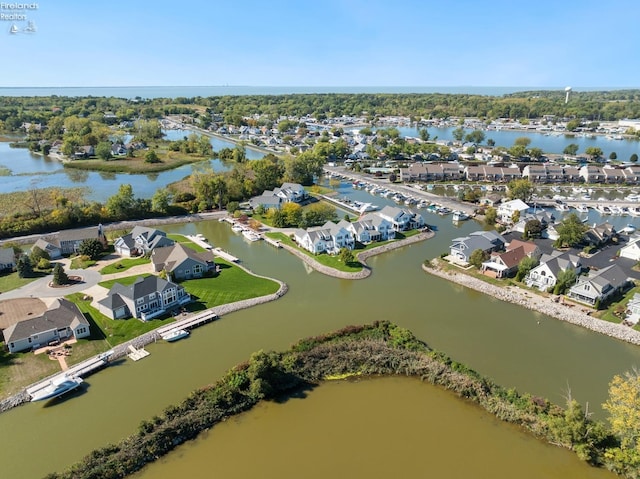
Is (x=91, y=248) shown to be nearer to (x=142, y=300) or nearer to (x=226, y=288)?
(x=142, y=300)

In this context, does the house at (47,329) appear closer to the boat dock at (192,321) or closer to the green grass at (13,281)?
the boat dock at (192,321)

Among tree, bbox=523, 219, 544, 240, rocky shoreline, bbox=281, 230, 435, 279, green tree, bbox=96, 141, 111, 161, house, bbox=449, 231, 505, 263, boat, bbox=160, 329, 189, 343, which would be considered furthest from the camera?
green tree, bbox=96, 141, 111, 161

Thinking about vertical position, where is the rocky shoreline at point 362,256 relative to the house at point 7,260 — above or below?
below

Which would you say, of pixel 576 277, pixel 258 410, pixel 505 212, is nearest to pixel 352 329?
pixel 258 410

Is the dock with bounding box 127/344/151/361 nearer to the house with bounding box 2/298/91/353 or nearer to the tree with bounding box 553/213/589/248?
the house with bounding box 2/298/91/353

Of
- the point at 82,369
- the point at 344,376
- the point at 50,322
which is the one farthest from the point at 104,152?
the point at 344,376

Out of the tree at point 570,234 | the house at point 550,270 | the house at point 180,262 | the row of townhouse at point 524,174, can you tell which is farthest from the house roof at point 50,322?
the row of townhouse at point 524,174

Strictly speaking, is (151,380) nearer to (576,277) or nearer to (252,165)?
(576,277)

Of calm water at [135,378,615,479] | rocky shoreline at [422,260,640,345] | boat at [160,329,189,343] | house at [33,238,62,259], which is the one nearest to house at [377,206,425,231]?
rocky shoreline at [422,260,640,345]
